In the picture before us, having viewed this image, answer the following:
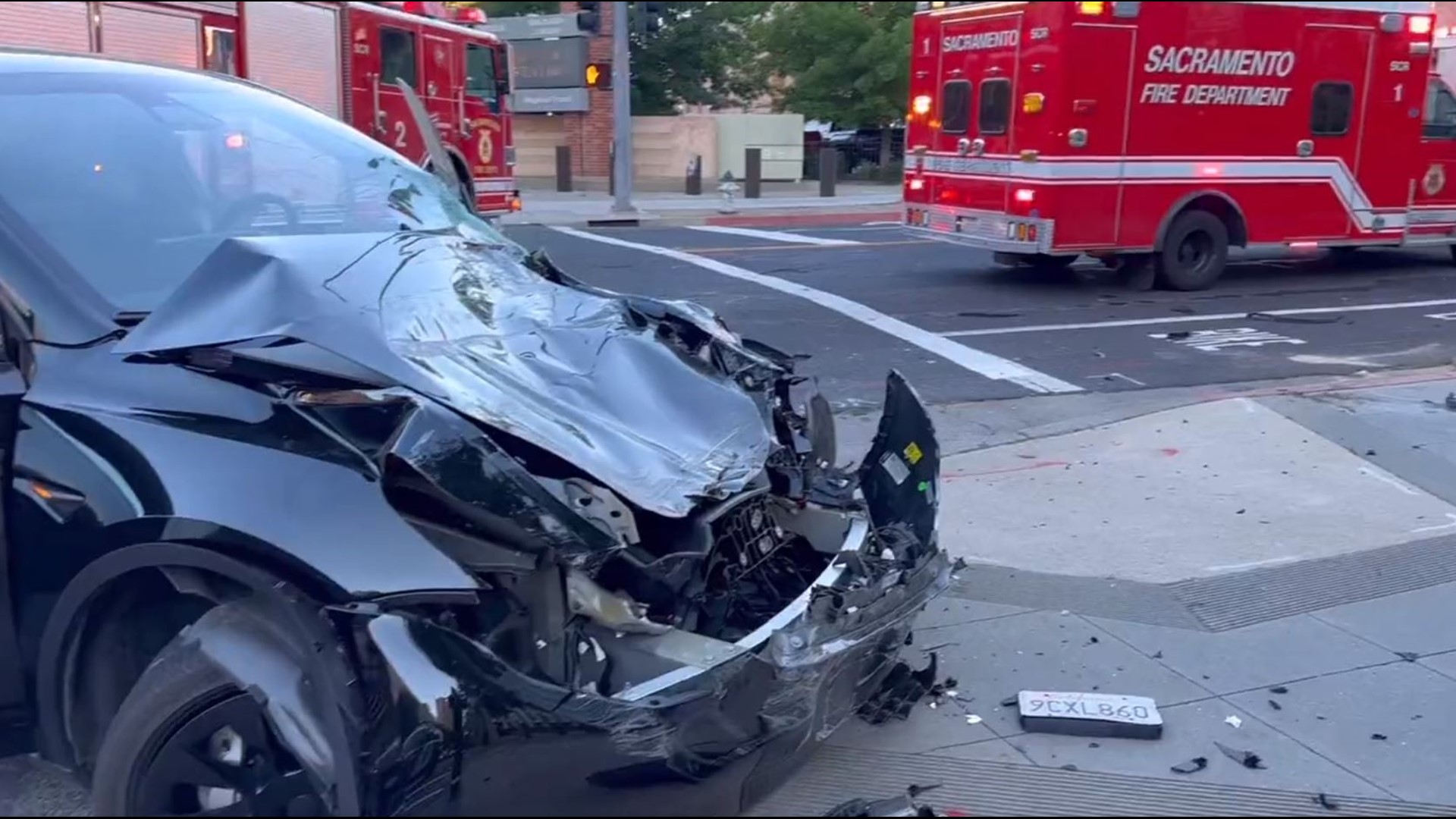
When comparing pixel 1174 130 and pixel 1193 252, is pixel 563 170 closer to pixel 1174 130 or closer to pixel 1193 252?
pixel 1193 252

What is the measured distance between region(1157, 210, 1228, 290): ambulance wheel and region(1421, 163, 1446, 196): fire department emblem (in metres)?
2.99

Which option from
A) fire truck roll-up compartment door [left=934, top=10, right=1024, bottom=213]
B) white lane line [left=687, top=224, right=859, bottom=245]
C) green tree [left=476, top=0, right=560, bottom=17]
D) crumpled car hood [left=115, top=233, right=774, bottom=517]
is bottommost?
white lane line [left=687, top=224, right=859, bottom=245]

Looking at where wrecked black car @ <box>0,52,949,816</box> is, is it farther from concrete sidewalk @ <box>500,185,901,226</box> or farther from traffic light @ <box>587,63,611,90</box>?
traffic light @ <box>587,63,611,90</box>

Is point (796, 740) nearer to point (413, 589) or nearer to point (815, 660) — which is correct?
point (815, 660)

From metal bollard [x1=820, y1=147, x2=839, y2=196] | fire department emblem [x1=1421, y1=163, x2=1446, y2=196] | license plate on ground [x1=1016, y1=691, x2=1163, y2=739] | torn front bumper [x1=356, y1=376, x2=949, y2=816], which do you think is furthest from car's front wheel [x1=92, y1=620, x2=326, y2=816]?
metal bollard [x1=820, y1=147, x2=839, y2=196]

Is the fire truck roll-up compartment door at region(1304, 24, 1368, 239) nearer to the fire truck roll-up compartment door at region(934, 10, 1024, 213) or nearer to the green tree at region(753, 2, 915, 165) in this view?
the fire truck roll-up compartment door at region(934, 10, 1024, 213)

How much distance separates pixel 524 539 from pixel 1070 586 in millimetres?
3187

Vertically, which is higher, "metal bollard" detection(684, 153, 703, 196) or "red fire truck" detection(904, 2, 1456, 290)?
"red fire truck" detection(904, 2, 1456, 290)

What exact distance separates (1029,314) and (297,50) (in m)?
8.74

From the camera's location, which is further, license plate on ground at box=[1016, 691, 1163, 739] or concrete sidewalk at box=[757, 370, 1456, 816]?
license plate on ground at box=[1016, 691, 1163, 739]

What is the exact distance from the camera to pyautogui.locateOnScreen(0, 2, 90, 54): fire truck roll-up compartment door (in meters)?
11.2

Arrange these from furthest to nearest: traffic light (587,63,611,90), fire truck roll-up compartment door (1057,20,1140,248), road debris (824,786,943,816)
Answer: traffic light (587,63,611,90) < fire truck roll-up compartment door (1057,20,1140,248) < road debris (824,786,943,816)

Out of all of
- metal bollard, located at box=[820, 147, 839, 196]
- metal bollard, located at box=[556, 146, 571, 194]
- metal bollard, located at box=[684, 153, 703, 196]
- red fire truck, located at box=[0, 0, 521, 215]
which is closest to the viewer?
red fire truck, located at box=[0, 0, 521, 215]

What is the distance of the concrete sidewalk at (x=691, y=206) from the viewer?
2395 cm
